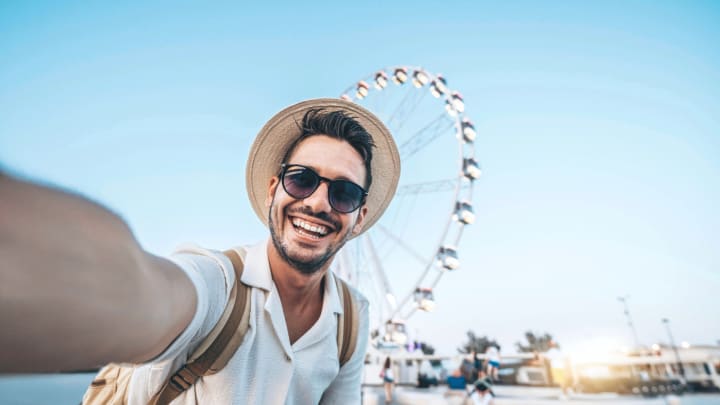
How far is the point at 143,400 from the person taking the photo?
1.09m

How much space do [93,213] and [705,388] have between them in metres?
15.3

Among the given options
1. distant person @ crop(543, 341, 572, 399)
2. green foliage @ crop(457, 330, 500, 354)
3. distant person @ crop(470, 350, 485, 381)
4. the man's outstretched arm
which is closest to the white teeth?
the man's outstretched arm

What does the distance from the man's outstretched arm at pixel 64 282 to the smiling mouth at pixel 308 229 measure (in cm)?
89

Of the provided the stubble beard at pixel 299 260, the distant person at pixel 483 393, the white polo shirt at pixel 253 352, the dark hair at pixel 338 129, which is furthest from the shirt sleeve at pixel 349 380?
the distant person at pixel 483 393

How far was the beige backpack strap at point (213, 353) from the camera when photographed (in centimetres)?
103

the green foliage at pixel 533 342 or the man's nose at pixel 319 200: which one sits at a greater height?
the green foliage at pixel 533 342

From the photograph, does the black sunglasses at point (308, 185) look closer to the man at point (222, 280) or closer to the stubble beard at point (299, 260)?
the man at point (222, 280)

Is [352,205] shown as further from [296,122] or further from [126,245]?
[126,245]

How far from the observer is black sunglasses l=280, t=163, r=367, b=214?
151 cm

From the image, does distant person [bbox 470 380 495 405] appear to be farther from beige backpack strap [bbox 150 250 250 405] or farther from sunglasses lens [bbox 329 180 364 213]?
beige backpack strap [bbox 150 250 250 405]

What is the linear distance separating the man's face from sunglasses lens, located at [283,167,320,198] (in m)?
0.03

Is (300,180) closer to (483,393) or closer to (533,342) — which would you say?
(483,393)

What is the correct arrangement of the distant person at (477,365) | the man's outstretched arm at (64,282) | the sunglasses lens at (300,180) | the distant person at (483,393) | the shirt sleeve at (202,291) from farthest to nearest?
the distant person at (477,365)
the distant person at (483,393)
the sunglasses lens at (300,180)
the shirt sleeve at (202,291)
the man's outstretched arm at (64,282)

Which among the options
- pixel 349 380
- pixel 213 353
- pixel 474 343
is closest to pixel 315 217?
pixel 213 353
